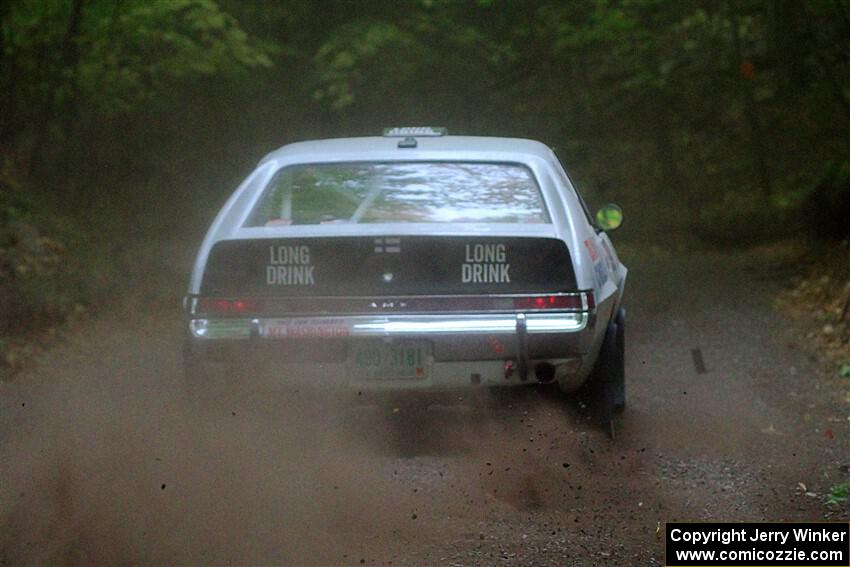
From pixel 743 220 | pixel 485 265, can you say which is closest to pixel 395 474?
pixel 485 265

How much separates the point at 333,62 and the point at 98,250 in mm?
5014

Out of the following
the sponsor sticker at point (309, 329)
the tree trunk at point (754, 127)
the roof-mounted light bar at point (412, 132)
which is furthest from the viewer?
the tree trunk at point (754, 127)

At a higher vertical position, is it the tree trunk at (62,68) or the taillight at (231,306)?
the taillight at (231,306)

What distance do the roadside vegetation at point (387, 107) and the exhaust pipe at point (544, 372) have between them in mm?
5158

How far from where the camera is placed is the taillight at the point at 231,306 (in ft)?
19.9

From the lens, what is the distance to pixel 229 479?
19.5ft

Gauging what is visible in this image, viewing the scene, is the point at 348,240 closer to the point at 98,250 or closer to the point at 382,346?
the point at 382,346

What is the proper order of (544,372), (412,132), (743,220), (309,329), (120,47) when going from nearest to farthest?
(309,329), (544,372), (412,132), (120,47), (743,220)

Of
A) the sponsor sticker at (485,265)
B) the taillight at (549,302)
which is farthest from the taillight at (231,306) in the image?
the taillight at (549,302)

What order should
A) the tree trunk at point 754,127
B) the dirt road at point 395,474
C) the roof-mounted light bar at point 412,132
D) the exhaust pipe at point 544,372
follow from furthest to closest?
1. the tree trunk at point 754,127
2. the roof-mounted light bar at point 412,132
3. the exhaust pipe at point 544,372
4. the dirt road at point 395,474

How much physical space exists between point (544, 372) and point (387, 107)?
1509cm

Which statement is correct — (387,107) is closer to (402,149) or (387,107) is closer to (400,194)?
(402,149)

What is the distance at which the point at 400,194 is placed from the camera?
6.54 metres

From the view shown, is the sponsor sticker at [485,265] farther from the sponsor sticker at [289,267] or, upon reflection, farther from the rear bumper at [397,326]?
the sponsor sticker at [289,267]
